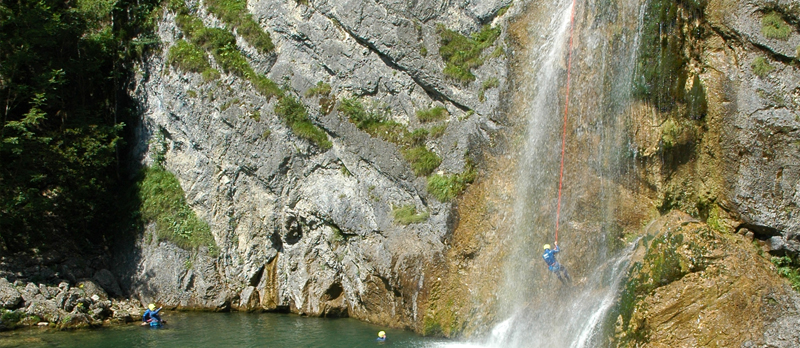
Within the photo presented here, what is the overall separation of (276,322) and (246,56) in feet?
28.9

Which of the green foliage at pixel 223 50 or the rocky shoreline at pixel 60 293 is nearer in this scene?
the rocky shoreline at pixel 60 293

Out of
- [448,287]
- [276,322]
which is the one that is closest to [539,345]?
[448,287]

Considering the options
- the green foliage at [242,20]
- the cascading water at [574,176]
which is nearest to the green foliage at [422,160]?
the cascading water at [574,176]

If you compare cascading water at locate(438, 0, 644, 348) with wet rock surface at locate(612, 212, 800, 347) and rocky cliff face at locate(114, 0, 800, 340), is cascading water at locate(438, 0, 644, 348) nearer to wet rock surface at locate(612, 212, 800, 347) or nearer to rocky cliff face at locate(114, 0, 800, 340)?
rocky cliff face at locate(114, 0, 800, 340)

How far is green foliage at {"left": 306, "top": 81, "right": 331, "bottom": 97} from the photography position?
19.8 metres

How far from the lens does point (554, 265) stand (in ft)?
49.1

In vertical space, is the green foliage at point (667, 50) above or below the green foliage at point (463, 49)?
below

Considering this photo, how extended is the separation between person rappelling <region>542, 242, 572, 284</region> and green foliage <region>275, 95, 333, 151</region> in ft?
25.3

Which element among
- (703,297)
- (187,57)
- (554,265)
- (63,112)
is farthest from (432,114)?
(63,112)

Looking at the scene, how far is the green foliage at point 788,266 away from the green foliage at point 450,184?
7.33 m

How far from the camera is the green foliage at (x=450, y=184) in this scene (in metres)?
17.2

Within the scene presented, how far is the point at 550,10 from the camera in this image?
1716 cm

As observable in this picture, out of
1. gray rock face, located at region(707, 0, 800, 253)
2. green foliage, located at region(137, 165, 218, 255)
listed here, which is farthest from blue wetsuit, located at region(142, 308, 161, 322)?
gray rock face, located at region(707, 0, 800, 253)

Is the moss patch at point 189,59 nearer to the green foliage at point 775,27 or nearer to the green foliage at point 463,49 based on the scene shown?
the green foliage at point 463,49
